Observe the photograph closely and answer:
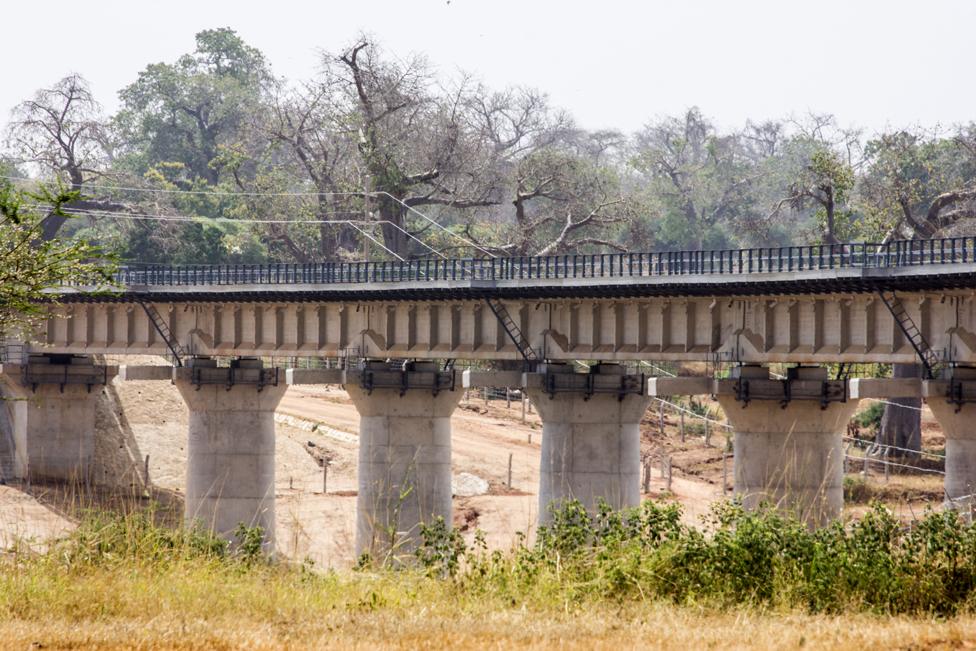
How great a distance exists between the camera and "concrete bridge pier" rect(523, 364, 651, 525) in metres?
43.3

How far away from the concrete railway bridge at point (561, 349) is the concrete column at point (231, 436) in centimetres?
5

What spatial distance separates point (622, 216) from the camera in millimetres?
90188

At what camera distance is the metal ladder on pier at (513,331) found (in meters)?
45.2

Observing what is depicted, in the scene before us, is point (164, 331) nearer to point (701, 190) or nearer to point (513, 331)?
point (513, 331)

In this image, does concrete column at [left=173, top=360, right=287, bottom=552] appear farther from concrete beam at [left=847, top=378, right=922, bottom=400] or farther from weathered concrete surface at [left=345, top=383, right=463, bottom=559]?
concrete beam at [left=847, top=378, right=922, bottom=400]

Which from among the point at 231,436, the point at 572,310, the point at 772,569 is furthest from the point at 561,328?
the point at 772,569

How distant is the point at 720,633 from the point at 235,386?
3848 centimetres

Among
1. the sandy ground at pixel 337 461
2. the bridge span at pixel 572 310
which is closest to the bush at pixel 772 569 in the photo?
the bridge span at pixel 572 310

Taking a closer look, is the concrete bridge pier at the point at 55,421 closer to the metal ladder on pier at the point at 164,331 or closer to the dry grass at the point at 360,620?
the metal ladder on pier at the point at 164,331

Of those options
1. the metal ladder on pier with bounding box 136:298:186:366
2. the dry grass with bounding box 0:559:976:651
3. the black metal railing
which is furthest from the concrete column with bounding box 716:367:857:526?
the metal ladder on pier with bounding box 136:298:186:366

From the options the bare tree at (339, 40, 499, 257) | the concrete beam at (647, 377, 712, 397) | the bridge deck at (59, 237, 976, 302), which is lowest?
the concrete beam at (647, 377, 712, 397)

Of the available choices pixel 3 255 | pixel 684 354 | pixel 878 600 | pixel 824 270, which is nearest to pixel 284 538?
pixel 684 354

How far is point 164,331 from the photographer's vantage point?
56469 millimetres

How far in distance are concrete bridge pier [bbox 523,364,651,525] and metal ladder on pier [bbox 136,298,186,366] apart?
1694 centimetres
